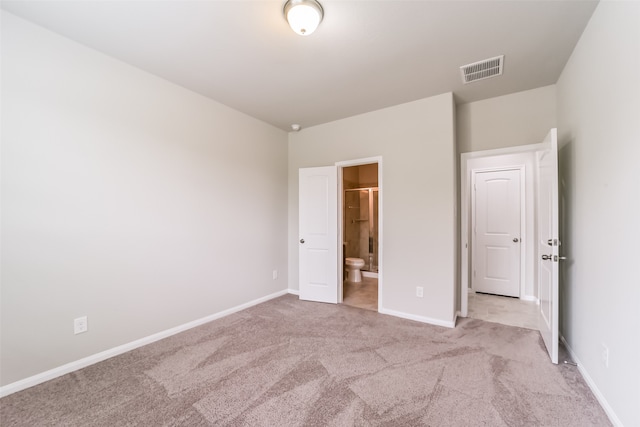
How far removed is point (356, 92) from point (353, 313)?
272cm

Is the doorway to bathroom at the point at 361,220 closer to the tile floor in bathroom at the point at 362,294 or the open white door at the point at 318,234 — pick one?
the tile floor in bathroom at the point at 362,294

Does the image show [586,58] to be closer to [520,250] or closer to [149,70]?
[520,250]

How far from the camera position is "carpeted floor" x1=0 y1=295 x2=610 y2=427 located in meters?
1.61

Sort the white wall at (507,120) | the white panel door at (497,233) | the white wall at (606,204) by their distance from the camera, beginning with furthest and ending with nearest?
the white panel door at (497,233) < the white wall at (507,120) < the white wall at (606,204)

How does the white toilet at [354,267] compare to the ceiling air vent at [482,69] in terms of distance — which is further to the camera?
the white toilet at [354,267]

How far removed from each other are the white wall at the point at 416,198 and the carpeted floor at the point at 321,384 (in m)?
0.54

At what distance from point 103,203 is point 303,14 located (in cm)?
224

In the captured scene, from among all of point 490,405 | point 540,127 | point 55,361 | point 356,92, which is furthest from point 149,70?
point 540,127

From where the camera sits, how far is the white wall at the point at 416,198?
9.76ft

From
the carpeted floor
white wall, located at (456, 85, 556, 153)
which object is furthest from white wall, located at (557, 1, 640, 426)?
white wall, located at (456, 85, 556, 153)

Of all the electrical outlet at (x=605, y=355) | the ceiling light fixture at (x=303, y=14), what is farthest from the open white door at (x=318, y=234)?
the electrical outlet at (x=605, y=355)

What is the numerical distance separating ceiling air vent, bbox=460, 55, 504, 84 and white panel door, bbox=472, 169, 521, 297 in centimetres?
214

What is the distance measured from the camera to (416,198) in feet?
10.4

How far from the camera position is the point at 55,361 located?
2031 mm
